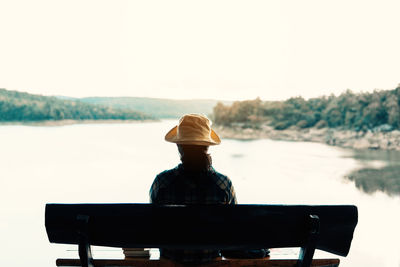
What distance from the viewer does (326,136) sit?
403cm

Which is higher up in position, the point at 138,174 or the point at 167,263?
the point at 167,263

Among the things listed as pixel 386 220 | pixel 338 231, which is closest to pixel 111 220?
pixel 338 231

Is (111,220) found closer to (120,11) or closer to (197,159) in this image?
(197,159)

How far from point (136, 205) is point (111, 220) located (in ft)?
0.26

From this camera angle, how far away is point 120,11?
11.2 ft

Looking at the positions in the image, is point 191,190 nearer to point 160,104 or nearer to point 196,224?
point 196,224

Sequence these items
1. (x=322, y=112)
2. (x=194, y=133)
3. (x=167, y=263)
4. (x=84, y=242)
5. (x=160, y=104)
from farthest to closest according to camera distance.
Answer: (x=322, y=112) < (x=160, y=104) < (x=194, y=133) < (x=167, y=263) < (x=84, y=242)

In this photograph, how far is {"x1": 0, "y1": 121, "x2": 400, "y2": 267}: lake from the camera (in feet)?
9.32

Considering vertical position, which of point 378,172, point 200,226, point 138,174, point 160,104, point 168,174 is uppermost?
point 160,104

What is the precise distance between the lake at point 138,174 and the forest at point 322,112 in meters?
0.31

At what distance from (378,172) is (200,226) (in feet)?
10.9

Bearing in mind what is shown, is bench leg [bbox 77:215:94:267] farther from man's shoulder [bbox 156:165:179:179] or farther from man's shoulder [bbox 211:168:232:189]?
man's shoulder [bbox 211:168:232:189]

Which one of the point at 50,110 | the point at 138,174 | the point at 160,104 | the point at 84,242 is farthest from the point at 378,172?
the point at 84,242

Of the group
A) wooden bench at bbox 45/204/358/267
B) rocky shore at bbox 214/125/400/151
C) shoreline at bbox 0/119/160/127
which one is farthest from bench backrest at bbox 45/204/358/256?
shoreline at bbox 0/119/160/127
